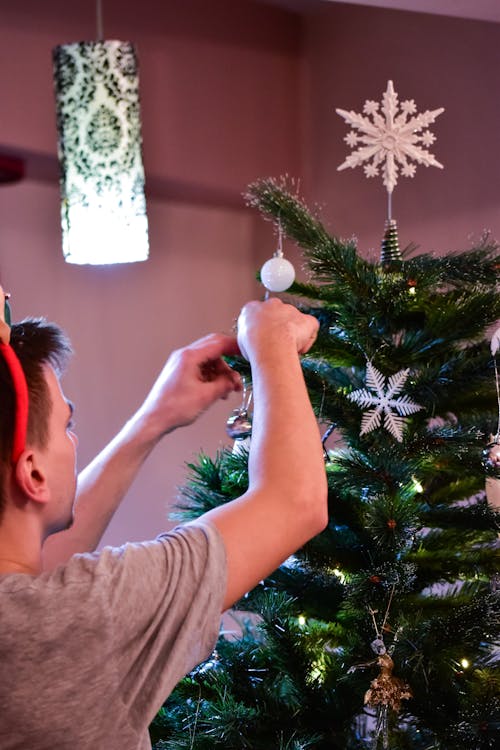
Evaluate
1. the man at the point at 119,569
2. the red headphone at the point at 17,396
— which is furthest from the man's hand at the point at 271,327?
the red headphone at the point at 17,396

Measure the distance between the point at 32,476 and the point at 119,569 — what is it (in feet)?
0.51

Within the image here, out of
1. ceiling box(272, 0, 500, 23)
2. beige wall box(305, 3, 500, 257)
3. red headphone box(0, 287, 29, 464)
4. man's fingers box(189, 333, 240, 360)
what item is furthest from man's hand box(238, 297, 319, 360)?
beige wall box(305, 3, 500, 257)

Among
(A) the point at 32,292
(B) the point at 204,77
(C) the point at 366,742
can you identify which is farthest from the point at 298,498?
(B) the point at 204,77

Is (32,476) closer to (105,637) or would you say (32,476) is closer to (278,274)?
(105,637)

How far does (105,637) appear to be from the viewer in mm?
816

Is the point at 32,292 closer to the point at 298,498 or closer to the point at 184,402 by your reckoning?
the point at 184,402

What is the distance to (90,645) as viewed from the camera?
81cm

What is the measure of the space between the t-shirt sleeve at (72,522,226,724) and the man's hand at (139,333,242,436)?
0.34m

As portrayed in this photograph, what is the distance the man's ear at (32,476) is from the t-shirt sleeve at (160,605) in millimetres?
113

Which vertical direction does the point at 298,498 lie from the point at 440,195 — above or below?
below

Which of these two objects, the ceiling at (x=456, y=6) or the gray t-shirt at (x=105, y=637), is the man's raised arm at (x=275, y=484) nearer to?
the gray t-shirt at (x=105, y=637)

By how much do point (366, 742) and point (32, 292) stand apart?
1.75 m

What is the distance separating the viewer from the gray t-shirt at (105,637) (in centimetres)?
81

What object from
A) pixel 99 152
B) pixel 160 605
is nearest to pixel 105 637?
pixel 160 605
